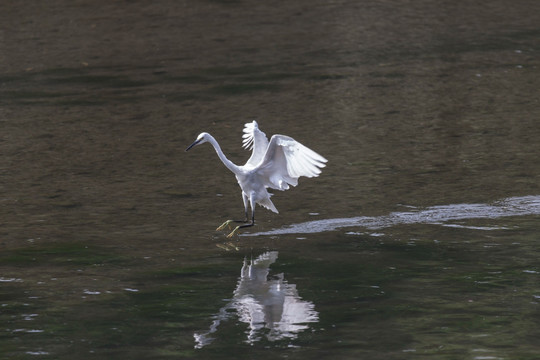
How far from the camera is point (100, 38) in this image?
70.2 ft

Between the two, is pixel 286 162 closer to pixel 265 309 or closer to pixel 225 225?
pixel 225 225

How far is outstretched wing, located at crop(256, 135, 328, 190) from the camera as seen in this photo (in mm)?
9645

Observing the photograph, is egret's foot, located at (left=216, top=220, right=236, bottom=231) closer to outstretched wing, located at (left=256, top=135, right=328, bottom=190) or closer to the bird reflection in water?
outstretched wing, located at (left=256, top=135, right=328, bottom=190)

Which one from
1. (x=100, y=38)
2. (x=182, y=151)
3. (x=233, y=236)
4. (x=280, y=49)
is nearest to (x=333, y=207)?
(x=233, y=236)

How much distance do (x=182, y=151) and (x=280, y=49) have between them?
261 inches

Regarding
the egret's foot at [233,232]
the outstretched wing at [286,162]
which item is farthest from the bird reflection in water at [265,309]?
the outstretched wing at [286,162]

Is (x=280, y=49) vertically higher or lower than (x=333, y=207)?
higher

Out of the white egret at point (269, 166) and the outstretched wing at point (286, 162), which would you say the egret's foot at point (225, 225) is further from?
the outstretched wing at point (286, 162)

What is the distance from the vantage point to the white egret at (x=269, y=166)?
9.71 meters

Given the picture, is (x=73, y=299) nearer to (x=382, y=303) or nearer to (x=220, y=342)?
(x=220, y=342)

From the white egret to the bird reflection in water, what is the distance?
1213 millimetres

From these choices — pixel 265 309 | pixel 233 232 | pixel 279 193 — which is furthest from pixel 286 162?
pixel 265 309

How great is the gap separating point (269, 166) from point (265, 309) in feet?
7.71

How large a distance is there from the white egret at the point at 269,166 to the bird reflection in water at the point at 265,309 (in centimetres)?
121
